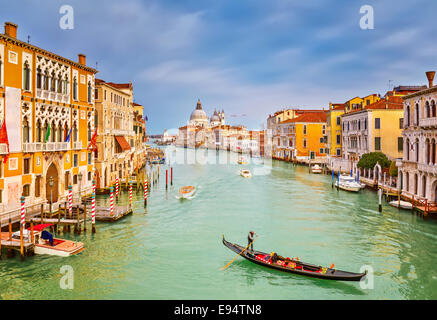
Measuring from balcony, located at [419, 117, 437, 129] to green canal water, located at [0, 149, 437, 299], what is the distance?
193 inches

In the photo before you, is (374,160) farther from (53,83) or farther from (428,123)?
(53,83)

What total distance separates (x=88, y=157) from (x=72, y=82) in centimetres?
498

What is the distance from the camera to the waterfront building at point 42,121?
1491cm

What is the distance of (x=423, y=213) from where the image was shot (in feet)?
58.9

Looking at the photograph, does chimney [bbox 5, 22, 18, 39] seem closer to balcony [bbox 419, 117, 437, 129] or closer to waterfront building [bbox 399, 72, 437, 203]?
waterfront building [bbox 399, 72, 437, 203]

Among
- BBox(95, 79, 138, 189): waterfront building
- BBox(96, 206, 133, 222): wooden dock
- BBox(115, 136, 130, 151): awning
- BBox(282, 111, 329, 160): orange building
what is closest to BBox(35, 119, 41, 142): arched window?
BBox(96, 206, 133, 222): wooden dock

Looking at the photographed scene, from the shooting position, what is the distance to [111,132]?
2700cm

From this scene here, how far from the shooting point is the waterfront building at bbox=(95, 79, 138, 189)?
2516 centimetres

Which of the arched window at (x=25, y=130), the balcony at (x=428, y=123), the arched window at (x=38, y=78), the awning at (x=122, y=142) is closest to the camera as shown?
the arched window at (x=25, y=130)

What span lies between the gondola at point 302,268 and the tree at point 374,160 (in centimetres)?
2046

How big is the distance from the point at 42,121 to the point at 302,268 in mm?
14120

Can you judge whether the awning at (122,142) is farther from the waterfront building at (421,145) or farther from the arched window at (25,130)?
the waterfront building at (421,145)

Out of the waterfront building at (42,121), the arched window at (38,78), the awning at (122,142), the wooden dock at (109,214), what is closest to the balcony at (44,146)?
the waterfront building at (42,121)
